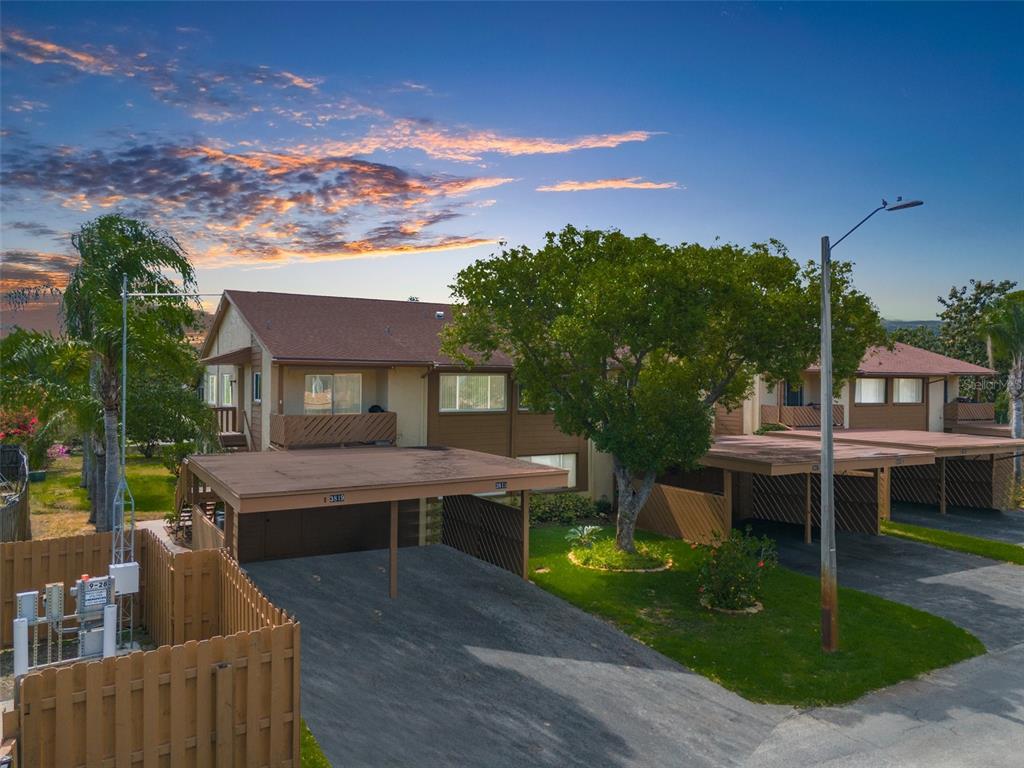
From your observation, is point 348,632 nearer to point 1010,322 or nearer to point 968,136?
point 968,136

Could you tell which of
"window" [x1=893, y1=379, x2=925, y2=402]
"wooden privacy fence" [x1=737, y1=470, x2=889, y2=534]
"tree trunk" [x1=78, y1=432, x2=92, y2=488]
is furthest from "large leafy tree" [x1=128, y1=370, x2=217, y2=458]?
"window" [x1=893, y1=379, x2=925, y2=402]

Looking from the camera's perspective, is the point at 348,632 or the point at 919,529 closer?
the point at 348,632

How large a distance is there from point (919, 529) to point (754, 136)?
52.9ft

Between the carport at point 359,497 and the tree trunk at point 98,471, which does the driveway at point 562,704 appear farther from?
the tree trunk at point 98,471

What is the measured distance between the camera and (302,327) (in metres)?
26.6

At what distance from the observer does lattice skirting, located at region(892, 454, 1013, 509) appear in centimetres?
3212

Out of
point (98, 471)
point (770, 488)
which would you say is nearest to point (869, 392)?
point (770, 488)

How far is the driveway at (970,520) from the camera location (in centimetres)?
2756

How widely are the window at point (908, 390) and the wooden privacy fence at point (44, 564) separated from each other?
1556 inches

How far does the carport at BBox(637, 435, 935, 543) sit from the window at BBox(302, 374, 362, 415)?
444 inches

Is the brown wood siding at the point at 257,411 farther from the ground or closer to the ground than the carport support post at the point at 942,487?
farther from the ground

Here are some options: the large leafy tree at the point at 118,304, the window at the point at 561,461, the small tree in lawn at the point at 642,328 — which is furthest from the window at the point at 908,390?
the large leafy tree at the point at 118,304

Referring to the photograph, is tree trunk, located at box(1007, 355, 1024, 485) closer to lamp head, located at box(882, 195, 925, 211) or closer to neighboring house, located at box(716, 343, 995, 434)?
neighboring house, located at box(716, 343, 995, 434)

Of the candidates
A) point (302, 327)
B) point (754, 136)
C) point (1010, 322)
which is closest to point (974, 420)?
point (1010, 322)
